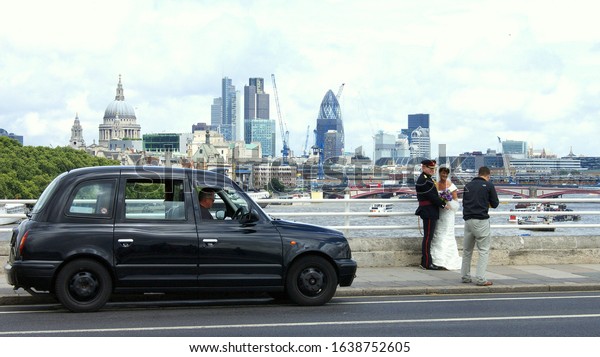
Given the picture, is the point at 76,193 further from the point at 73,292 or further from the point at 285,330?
the point at 285,330

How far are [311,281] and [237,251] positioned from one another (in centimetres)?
106

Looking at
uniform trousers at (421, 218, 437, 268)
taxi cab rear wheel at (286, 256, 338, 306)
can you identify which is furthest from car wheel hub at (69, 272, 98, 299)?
uniform trousers at (421, 218, 437, 268)

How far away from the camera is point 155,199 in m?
12.2

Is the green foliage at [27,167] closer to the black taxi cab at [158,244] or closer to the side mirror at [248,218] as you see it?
the black taxi cab at [158,244]

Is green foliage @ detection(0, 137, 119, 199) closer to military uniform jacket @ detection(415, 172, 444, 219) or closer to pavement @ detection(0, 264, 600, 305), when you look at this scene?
military uniform jacket @ detection(415, 172, 444, 219)

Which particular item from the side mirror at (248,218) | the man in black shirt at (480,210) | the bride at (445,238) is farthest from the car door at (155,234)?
the bride at (445,238)

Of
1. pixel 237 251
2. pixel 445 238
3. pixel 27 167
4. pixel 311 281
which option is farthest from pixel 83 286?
pixel 27 167

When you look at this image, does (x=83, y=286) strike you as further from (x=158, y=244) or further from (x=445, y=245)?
(x=445, y=245)

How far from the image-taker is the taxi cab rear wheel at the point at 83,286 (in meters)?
11.4

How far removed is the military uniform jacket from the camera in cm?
1631

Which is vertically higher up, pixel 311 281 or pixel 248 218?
pixel 248 218

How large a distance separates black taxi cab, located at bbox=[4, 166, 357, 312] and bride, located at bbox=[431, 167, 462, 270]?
4.48 metres
